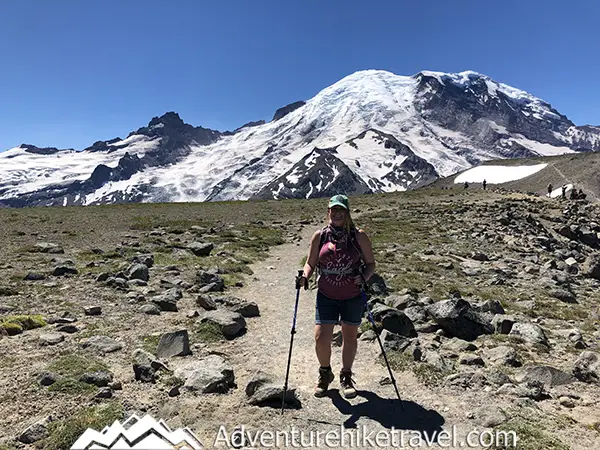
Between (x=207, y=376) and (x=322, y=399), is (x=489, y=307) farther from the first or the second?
(x=207, y=376)

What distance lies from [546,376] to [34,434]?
904 centimetres

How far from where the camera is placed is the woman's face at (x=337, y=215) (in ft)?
26.2

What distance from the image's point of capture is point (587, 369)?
8648 millimetres

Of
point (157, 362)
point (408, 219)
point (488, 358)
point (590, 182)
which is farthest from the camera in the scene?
Answer: point (590, 182)

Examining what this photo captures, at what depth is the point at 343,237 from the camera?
8.09 meters

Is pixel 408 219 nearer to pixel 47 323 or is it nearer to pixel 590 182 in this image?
pixel 47 323

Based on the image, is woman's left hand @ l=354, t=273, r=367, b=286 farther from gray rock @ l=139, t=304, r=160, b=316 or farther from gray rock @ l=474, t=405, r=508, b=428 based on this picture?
gray rock @ l=139, t=304, r=160, b=316

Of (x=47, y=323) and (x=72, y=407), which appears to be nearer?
(x=72, y=407)

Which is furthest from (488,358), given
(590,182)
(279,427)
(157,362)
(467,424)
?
(590,182)

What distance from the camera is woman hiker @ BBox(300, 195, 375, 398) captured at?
8000 mm

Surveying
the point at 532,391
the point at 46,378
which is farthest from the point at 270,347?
the point at 532,391

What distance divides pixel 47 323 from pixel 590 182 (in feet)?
285

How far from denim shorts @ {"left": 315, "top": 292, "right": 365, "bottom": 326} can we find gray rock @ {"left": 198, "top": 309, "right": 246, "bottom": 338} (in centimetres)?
420

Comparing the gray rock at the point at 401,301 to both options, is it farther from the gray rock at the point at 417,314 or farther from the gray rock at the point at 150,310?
the gray rock at the point at 150,310
